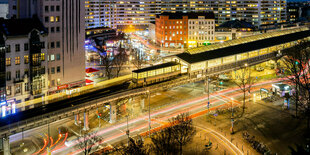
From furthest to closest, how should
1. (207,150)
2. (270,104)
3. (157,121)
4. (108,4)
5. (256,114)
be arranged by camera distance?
(108,4)
(270,104)
(256,114)
(157,121)
(207,150)

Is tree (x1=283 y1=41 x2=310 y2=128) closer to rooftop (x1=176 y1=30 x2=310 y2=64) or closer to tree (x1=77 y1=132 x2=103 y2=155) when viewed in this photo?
rooftop (x1=176 y1=30 x2=310 y2=64)

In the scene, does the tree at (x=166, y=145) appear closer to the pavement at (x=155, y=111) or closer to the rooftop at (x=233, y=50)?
the pavement at (x=155, y=111)

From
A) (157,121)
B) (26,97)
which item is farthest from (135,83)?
(26,97)

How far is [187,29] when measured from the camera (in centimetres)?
14638

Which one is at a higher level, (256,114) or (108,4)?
(108,4)

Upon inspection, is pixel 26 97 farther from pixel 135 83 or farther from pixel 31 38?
pixel 135 83

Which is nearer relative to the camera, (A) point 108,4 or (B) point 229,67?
(B) point 229,67

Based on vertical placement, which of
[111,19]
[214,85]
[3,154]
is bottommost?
[3,154]

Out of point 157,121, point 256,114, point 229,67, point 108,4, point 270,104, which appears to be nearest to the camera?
point 157,121

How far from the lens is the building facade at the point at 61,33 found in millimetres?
66125

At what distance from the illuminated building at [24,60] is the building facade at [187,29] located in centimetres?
8812

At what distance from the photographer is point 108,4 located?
194 metres

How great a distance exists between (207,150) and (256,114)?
1901 cm

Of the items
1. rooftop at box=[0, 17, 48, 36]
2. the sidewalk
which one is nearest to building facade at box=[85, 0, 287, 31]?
rooftop at box=[0, 17, 48, 36]
